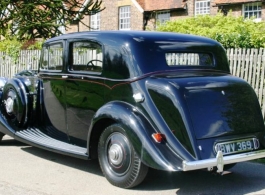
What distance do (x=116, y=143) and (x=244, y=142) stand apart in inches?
59.5

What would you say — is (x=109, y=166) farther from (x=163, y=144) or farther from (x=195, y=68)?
(x=195, y=68)

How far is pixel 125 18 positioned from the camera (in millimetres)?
28266

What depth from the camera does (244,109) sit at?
17.3 feet

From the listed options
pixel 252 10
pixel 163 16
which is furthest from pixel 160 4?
pixel 252 10

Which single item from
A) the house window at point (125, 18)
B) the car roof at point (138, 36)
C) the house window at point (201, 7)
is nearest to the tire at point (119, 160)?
the car roof at point (138, 36)

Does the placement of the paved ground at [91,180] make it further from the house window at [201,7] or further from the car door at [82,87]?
the house window at [201,7]

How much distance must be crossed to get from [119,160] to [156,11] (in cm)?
2208

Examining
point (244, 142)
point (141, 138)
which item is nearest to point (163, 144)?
point (141, 138)

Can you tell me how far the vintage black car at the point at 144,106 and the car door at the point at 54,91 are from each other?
1 centimetres

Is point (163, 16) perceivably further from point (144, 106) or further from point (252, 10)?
point (144, 106)

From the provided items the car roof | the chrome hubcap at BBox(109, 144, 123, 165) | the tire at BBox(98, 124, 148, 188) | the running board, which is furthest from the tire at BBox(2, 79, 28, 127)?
the chrome hubcap at BBox(109, 144, 123, 165)

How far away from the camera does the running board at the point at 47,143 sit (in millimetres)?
5614

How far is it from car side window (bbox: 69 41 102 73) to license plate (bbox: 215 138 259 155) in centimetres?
191

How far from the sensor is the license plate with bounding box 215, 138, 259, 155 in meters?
4.86
